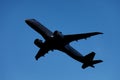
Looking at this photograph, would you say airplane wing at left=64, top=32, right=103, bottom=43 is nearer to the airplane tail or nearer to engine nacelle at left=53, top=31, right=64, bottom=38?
engine nacelle at left=53, top=31, right=64, bottom=38

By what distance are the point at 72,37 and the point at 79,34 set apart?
58.6 inches

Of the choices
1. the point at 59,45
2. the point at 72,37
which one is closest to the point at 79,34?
the point at 72,37

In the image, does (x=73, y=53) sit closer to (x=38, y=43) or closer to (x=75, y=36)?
(x=75, y=36)

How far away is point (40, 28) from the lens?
2105 inches

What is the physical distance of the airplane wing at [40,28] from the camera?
53.0 meters

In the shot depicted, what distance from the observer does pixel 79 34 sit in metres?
51.2

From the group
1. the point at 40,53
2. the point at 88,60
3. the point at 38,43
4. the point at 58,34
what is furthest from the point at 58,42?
the point at 88,60

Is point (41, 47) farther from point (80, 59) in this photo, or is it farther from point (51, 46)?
point (80, 59)

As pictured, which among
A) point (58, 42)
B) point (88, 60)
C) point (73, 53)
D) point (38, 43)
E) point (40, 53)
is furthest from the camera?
point (88, 60)

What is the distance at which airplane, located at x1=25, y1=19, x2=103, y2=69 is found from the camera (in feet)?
170

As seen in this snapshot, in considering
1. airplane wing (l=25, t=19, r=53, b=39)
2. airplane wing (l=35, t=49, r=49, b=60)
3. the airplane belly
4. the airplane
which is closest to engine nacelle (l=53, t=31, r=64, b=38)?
the airplane

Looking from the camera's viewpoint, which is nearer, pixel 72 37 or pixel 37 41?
pixel 72 37

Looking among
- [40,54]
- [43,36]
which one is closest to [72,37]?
[43,36]

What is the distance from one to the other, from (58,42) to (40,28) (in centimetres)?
425
